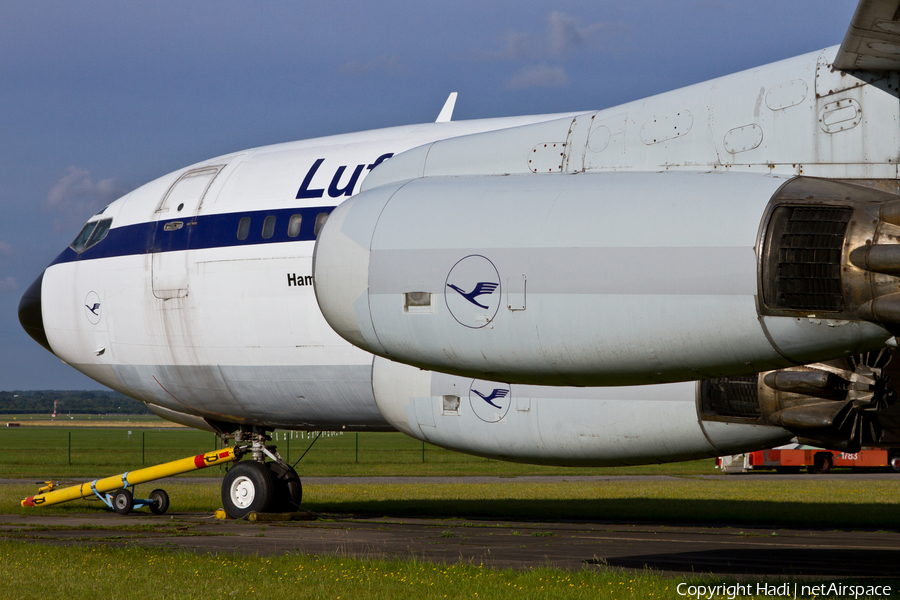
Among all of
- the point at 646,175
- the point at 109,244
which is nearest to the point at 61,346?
the point at 109,244

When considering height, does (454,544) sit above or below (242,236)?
below

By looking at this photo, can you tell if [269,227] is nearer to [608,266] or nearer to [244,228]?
[244,228]

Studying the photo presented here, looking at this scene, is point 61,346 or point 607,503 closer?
point 61,346

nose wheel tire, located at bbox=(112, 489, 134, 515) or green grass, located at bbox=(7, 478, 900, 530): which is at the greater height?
nose wheel tire, located at bbox=(112, 489, 134, 515)

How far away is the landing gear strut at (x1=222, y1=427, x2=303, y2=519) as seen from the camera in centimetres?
1973

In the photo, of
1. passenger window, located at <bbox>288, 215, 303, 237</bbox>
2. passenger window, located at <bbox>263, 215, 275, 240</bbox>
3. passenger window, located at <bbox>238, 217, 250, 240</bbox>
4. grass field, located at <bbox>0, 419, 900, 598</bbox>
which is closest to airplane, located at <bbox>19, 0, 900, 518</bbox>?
grass field, located at <bbox>0, 419, 900, 598</bbox>

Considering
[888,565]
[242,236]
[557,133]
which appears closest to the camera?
[557,133]

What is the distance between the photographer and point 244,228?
16.7m

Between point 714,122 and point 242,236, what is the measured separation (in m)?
10.5

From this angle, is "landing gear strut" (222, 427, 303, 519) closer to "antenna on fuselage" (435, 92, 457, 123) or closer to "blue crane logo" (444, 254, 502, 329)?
"antenna on fuselage" (435, 92, 457, 123)

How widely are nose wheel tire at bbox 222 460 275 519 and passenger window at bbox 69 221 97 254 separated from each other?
5.56 m

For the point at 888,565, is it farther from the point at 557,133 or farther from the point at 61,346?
the point at 61,346

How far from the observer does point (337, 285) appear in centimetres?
785

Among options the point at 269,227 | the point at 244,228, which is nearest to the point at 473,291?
the point at 269,227
